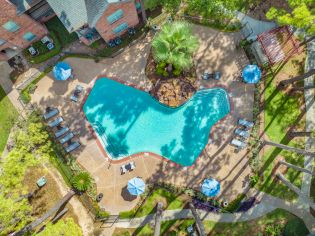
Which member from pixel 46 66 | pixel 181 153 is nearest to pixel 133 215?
pixel 181 153

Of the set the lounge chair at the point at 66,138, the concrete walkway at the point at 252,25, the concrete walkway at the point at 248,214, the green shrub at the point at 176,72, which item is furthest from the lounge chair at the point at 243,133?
the lounge chair at the point at 66,138

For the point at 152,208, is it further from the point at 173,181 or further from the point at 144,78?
the point at 144,78

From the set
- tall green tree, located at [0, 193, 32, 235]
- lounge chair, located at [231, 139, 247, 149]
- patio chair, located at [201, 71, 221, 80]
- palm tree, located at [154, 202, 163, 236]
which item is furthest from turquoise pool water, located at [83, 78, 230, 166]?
tall green tree, located at [0, 193, 32, 235]

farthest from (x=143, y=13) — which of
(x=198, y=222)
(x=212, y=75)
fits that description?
(x=198, y=222)

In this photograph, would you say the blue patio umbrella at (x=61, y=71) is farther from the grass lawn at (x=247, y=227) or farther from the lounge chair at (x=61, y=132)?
the grass lawn at (x=247, y=227)

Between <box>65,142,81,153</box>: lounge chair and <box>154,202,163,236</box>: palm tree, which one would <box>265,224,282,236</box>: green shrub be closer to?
<box>154,202,163,236</box>: palm tree

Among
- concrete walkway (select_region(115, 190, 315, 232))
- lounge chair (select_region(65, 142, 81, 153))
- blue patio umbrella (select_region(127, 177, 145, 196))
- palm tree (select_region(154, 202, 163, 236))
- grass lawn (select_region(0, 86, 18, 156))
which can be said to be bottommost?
concrete walkway (select_region(115, 190, 315, 232))
